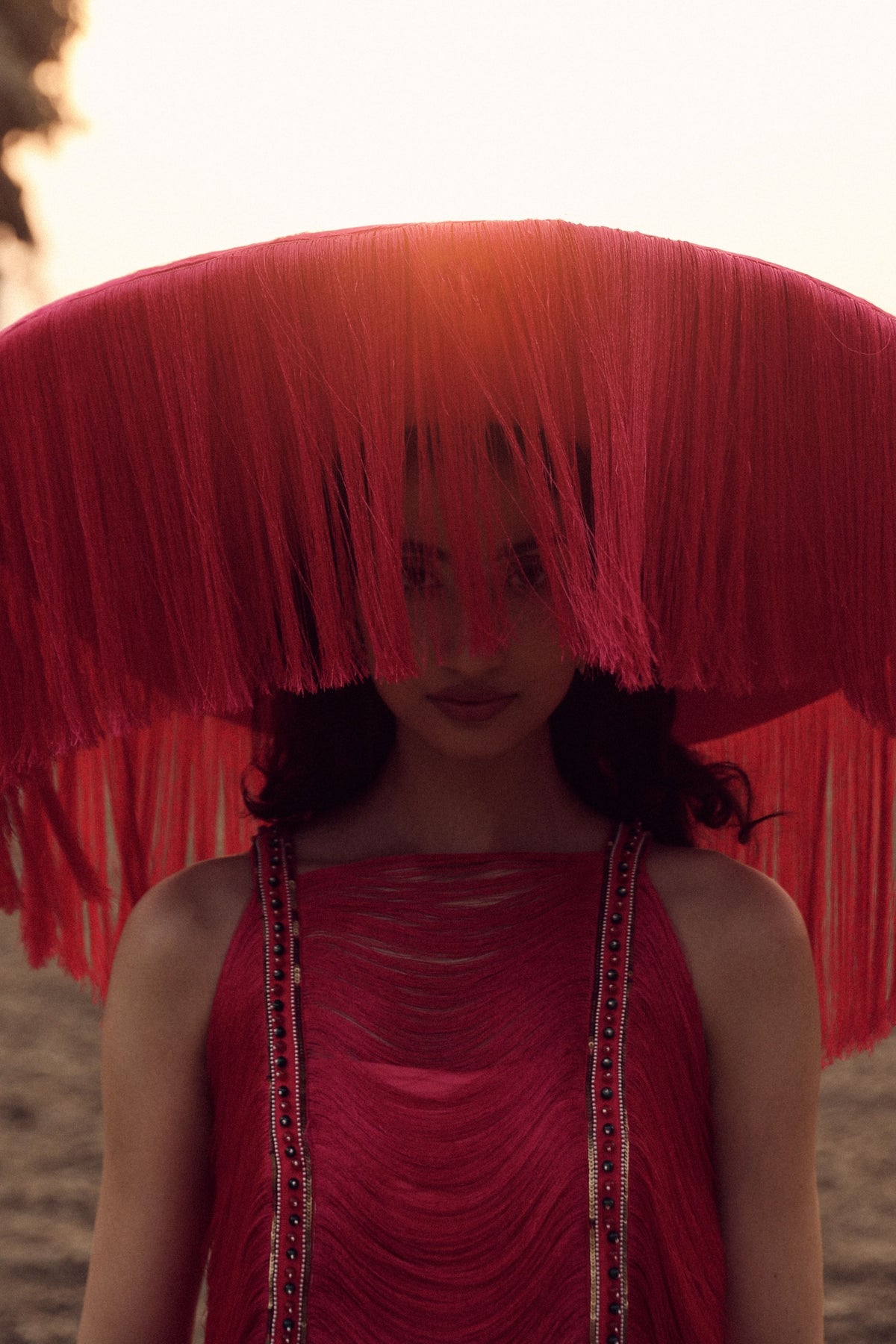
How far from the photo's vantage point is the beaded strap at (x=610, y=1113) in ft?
2.48

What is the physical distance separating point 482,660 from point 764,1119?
1.04 feet

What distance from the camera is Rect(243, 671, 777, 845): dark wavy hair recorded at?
916 millimetres

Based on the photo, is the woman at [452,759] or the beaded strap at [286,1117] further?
the beaded strap at [286,1117]

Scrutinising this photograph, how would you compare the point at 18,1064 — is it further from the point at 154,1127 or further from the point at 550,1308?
the point at 550,1308

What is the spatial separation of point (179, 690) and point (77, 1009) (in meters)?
1.74

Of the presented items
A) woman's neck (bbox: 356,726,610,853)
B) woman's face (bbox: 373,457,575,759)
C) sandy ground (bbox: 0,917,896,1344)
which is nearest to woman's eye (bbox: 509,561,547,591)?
woman's face (bbox: 373,457,575,759)

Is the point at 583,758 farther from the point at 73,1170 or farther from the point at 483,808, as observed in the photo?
the point at 73,1170

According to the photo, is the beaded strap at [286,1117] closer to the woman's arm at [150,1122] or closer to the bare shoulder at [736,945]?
the woman's arm at [150,1122]

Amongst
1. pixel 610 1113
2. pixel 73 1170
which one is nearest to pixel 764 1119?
pixel 610 1113

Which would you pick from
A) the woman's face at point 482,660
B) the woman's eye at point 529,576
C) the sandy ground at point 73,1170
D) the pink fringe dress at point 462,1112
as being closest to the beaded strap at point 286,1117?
the pink fringe dress at point 462,1112

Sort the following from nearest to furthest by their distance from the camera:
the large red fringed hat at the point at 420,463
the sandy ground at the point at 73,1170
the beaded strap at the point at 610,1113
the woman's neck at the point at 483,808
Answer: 1. the large red fringed hat at the point at 420,463
2. the beaded strap at the point at 610,1113
3. the woman's neck at the point at 483,808
4. the sandy ground at the point at 73,1170

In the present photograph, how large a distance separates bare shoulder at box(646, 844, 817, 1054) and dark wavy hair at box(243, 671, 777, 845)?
0.08m

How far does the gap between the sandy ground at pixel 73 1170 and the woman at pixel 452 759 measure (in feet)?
2.81

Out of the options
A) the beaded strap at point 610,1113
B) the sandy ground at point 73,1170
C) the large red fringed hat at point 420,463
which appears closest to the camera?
the large red fringed hat at point 420,463
